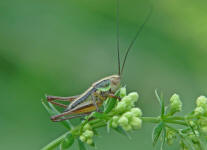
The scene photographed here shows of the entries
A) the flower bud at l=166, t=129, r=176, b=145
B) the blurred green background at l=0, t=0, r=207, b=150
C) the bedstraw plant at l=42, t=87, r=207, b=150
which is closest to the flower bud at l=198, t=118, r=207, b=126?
the bedstraw plant at l=42, t=87, r=207, b=150

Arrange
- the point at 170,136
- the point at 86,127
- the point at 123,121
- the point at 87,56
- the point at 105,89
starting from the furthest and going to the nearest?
the point at 87,56
the point at 105,89
the point at 170,136
the point at 86,127
the point at 123,121

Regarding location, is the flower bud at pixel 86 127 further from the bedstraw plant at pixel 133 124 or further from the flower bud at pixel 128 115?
the flower bud at pixel 128 115

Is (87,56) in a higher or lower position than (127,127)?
higher

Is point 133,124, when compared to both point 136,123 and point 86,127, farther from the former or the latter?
point 86,127

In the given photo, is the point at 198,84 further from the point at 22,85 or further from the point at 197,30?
the point at 22,85

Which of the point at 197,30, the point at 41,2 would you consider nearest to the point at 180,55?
the point at 197,30

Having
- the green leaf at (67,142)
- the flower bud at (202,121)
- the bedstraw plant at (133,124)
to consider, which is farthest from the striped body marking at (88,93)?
the flower bud at (202,121)

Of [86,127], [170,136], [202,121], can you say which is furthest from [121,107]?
[202,121]
